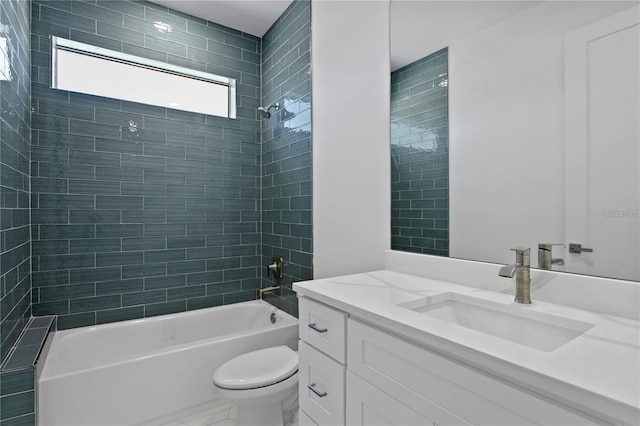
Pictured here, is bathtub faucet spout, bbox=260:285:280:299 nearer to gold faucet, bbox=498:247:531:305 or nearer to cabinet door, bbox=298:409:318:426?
cabinet door, bbox=298:409:318:426

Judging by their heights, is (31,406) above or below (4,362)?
below

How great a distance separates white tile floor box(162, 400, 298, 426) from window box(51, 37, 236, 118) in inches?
85.3

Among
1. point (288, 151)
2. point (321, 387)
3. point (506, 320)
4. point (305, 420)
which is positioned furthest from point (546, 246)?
point (288, 151)

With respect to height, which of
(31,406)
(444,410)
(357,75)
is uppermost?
(357,75)

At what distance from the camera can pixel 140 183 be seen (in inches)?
94.6

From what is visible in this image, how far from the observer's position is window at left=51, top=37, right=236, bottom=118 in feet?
7.32

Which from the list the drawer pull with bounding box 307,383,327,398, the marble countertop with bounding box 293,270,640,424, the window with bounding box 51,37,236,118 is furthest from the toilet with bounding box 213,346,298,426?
the window with bounding box 51,37,236,118

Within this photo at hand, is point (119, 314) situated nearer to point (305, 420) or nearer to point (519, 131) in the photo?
point (305, 420)

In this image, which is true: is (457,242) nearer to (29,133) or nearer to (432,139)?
(432,139)

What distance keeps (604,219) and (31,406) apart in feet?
7.86

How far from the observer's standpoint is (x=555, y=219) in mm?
1105

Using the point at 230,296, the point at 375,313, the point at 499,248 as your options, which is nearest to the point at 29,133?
the point at 230,296

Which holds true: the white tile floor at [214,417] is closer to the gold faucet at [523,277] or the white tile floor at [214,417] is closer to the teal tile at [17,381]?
the teal tile at [17,381]

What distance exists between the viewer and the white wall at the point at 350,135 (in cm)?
181
